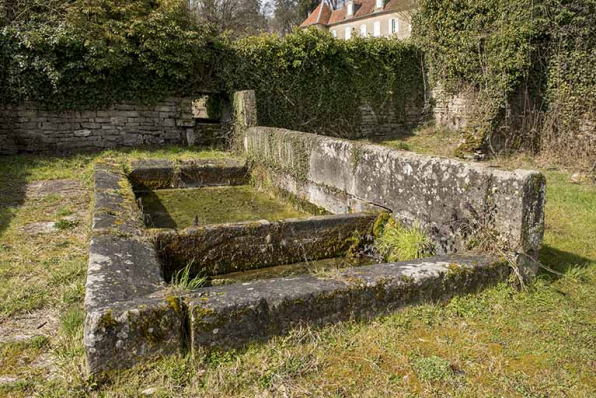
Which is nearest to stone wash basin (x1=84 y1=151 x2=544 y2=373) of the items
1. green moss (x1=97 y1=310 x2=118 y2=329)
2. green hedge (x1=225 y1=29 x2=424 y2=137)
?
green moss (x1=97 y1=310 x2=118 y2=329)

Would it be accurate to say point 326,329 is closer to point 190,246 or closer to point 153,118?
point 190,246

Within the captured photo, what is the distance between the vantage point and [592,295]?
325cm

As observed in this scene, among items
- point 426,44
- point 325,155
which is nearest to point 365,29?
point 426,44

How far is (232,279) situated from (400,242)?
1.52 metres

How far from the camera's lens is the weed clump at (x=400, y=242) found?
388 cm

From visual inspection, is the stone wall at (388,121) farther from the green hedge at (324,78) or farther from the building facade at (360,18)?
the building facade at (360,18)

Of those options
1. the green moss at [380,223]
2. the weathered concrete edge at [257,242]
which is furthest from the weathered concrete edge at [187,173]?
the green moss at [380,223]

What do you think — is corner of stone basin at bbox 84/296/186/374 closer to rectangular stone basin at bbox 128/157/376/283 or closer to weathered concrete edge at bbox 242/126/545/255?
rectangular stone basin at bbox 128/157/376/283

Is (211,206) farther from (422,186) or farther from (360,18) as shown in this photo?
(360,18)

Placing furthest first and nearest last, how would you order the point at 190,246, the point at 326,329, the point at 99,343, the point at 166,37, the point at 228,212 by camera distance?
the point at 166,37, the point at 228,212, the point at 190,246, the point at 326,329, the point at 99,343

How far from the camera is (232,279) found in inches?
147

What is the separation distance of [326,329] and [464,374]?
0.77 m

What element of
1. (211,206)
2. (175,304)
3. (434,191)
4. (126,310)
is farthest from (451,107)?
(126,310)

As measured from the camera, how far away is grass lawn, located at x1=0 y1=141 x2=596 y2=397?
2.16 metres
